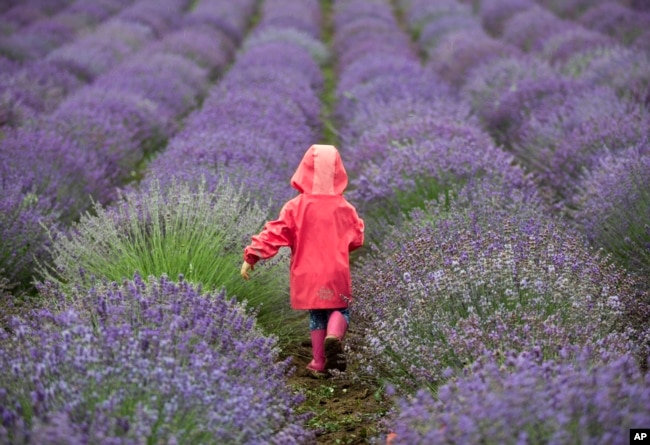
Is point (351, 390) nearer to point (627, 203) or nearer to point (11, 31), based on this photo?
point (627, 203)

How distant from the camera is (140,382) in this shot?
224 cm

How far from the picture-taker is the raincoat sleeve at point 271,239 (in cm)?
338

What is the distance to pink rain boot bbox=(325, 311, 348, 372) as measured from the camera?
133 inches

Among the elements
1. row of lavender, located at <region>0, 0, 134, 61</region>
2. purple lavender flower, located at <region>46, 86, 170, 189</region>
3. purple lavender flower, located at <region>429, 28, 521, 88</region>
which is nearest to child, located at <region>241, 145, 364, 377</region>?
purple lavender flower, located at <region>46, 86, 170, 189</region>

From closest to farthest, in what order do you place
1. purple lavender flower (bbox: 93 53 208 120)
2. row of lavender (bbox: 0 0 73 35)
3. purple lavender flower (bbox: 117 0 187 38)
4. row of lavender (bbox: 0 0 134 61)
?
purple lavender flower (bbox: 93 53 208 120), row of lavender (bbox: 0 0 134 61), row of lavender (bbox: 0 0 73 35), purple lavender flower (bbox: 117 0 187 38)

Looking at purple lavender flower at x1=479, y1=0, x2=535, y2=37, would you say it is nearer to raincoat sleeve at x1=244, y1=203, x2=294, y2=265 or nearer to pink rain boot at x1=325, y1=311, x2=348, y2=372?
raincoat sleeve at x1=244, y1=203, x2=294, y2=265

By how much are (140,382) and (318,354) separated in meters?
1.42

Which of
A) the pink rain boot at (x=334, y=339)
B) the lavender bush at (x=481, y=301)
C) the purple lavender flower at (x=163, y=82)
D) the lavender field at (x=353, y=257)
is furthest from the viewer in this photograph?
the purple lavender flower at (x=163, y=82)

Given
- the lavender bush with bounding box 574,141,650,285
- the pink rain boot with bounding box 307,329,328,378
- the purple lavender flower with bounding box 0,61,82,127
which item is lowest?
the purple lavender flower with bounding box 0,61,82,127

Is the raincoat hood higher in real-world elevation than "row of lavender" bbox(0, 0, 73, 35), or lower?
higher

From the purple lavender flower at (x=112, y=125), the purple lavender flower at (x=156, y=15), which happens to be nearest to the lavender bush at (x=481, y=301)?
the purple lavender flower at (x=112, y=125)

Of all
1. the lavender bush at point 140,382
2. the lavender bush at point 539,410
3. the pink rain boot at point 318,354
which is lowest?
the pink rain boot at point 318,354

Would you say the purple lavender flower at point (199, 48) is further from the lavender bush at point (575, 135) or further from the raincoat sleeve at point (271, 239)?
the raincoat sleeve at point (271, 239)

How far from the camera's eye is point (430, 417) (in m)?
2.17
